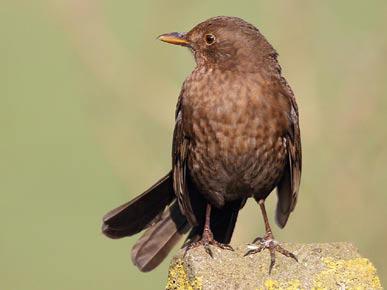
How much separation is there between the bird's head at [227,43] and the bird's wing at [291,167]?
9.6 inches

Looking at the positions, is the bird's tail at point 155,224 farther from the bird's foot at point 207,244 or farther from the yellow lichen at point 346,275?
the yellow lichen at point 346,275

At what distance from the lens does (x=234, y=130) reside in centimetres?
732

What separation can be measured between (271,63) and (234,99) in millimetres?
395

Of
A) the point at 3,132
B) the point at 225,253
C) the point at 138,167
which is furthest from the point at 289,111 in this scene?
the point at 3,132

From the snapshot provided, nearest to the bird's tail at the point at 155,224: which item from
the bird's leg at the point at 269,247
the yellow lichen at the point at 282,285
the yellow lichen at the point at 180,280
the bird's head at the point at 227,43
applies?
the bird's head at the point at 227,43

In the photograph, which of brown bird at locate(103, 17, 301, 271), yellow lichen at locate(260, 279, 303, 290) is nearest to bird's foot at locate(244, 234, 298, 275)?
yellow lichen at locate(260, 279, 303, 290)

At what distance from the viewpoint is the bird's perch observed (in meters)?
5.85

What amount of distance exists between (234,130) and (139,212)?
78 centimetres

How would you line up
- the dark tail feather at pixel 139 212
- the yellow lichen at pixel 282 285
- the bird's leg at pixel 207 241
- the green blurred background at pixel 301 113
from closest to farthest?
the yellow lichen at pixel 282 285, the bird's leg at pixel 207 241, the dark tail feather at pixel 139 212, the green blurred background at pixel 301 113

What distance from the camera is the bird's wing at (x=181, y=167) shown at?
745cm

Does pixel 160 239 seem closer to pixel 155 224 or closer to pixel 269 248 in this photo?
pixel 155 224

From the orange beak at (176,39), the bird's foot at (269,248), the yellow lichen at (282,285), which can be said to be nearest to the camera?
the yellow lichen at (282,285)

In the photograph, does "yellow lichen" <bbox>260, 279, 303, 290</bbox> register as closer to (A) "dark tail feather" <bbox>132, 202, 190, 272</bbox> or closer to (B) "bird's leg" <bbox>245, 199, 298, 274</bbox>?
(B) "bird's leg" <bbox>245, 199, 298, 274</bbox>

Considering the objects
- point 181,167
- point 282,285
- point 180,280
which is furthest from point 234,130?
point 282,285
